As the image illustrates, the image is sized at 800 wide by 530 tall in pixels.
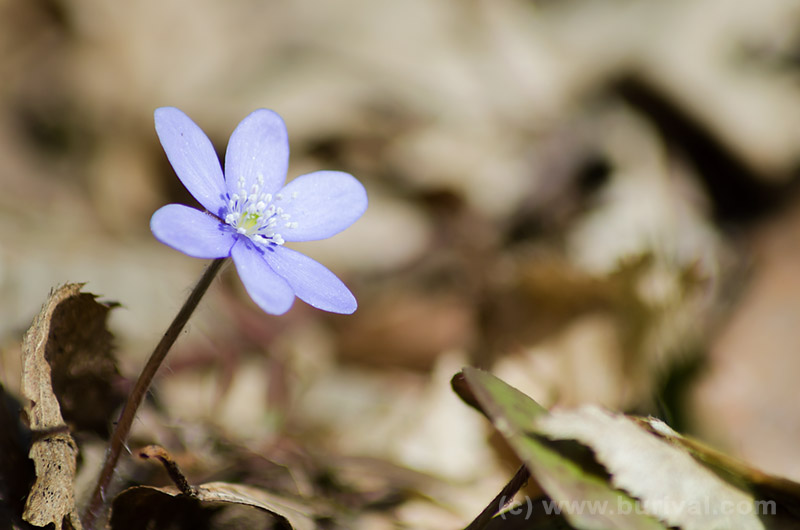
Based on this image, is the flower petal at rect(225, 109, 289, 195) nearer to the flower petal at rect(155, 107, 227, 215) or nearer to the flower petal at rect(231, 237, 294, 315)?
the flower petal at rect(155, 107, 227, 215)

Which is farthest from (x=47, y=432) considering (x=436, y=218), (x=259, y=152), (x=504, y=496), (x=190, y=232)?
(x=436, y=218)

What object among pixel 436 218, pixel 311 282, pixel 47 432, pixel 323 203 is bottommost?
pixel 47 432

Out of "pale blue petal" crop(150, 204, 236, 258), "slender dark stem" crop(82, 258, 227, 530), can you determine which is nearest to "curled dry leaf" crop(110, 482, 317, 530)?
"slender dark stem" crop(82, 258, 227, 530)

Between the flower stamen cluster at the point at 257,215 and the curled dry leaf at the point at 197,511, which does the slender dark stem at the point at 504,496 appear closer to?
the curled dry leaf at the point at 197,511

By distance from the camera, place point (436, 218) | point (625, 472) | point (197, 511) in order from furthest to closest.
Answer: point (436, 218)
point (197, 511)
point (625, 472)

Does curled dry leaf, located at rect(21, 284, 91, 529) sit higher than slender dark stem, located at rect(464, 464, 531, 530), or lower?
lower

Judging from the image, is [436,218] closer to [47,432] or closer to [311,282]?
[311,282]

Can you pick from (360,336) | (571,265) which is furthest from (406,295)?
(571,265)
